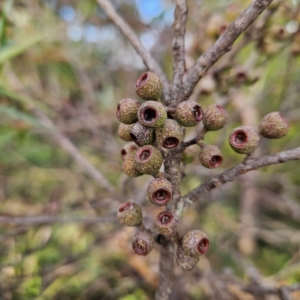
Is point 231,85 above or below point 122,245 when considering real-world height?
above

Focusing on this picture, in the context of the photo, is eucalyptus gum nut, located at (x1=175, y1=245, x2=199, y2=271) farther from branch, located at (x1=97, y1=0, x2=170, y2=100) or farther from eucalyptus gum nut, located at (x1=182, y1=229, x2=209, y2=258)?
branch, located at (x1=97, y1=0, x2=170, y2=100)

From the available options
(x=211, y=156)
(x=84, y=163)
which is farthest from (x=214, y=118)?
(x=84, y=163)

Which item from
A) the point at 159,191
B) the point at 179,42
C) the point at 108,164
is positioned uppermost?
the point at 179,42

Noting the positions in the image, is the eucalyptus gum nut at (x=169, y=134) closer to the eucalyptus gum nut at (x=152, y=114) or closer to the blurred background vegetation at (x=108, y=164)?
the eucalyptus gum nut at (x=152, y=114)

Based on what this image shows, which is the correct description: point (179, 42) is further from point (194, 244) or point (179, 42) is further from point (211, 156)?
point (194, 244)

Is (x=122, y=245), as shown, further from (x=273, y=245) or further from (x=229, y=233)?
(x=273, y=245)

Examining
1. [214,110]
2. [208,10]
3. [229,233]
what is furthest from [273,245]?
[214,110]

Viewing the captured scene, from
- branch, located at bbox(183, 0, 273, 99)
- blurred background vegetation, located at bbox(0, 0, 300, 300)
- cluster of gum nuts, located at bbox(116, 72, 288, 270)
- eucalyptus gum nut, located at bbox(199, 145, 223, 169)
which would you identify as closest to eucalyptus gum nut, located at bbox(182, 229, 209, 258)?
cluster of gum nuts, located at bbox(116, 72, 288, 270)
